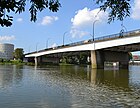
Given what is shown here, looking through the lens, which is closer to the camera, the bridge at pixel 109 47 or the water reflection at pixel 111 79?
the water reflection at pixel 111 79

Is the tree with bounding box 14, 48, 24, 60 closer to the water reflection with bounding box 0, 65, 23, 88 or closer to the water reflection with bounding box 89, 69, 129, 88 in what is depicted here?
the water reflection with bounding box 0, 65, 23, 88

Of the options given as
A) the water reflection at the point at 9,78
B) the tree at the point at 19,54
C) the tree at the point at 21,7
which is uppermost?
the tree at the point at 19,54

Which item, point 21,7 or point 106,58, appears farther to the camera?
point 106,58

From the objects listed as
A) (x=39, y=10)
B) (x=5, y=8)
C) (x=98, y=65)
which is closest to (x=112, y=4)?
(x=39, y=10)

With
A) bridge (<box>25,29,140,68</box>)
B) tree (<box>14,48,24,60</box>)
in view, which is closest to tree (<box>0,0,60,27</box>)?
bridge (<box>25,29,140,68</box>)

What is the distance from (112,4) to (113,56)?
247 feet

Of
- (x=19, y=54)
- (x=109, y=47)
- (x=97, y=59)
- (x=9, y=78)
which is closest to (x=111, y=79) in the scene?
(x=9, y=78)

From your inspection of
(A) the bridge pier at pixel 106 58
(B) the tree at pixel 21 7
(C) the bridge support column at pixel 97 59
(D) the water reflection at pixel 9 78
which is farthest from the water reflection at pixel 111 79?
(A) the bridge pier at pixel 106 58

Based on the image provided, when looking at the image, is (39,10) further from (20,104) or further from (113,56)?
(113,56)

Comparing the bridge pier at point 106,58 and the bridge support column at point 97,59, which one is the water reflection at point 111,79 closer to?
the bridge support column at point 97,59

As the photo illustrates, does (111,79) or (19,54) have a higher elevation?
(19,54)

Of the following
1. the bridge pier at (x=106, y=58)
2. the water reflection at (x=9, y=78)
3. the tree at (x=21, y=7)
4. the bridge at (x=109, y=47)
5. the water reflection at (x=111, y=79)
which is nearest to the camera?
the tree at (x=21, y=7)

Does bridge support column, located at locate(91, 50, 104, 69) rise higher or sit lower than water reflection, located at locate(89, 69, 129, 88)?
higher

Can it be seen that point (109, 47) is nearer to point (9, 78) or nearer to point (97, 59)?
point (97, 59)
